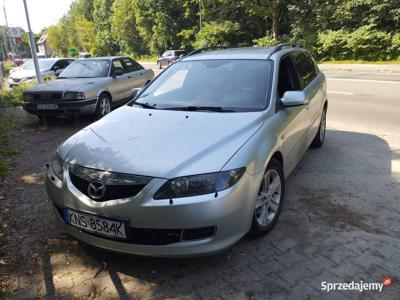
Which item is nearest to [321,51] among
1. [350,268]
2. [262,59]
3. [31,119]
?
[31,119]

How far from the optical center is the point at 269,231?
3398 mm

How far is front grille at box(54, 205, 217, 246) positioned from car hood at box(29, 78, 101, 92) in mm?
6017

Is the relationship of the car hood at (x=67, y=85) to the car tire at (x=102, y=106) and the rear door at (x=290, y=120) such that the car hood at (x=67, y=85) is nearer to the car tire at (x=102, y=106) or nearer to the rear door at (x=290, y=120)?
the car tire at (x=102, y=106)

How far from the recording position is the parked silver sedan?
315 inches

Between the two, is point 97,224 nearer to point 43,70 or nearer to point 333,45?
point 43,70

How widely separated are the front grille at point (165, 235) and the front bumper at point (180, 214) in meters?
0.02

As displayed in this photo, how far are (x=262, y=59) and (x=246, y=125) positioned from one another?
1.22 meters

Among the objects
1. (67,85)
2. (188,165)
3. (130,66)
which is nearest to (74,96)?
(67,85)

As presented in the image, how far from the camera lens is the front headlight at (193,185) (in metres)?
2.62

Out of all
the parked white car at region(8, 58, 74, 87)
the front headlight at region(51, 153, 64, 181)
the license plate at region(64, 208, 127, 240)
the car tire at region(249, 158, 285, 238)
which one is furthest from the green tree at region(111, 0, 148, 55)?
the license plate at region(64, 208, 127, 240)

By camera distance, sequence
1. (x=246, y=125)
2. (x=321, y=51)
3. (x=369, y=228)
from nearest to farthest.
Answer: (x=246, y=125) < (x=369, y=228) < (x=321, y=51)

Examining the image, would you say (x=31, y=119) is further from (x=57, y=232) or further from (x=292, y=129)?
(x=292, y=129)

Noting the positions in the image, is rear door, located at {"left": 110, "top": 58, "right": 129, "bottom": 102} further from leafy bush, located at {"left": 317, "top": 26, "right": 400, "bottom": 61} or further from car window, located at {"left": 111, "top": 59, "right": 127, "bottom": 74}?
leafy bush, located at {"left": 317, "top": 26, "right": 400, "bottom": 61}

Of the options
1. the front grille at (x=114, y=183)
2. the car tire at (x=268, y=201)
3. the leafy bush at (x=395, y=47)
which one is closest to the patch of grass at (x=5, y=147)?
the front grille at (x=114, y=183)
